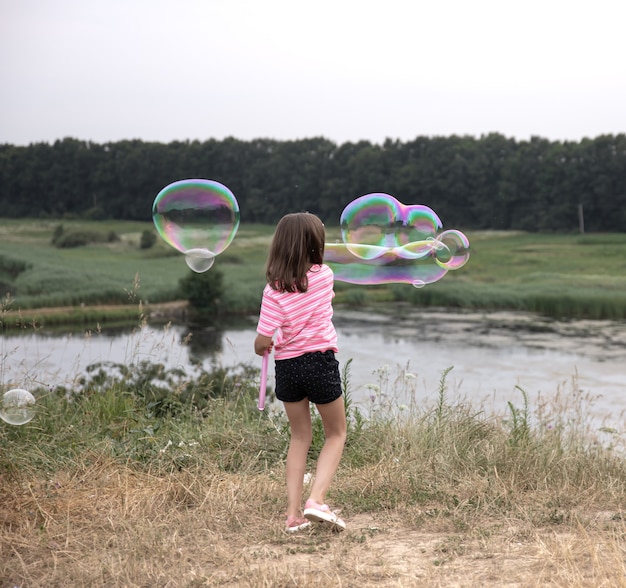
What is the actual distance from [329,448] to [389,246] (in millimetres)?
2860

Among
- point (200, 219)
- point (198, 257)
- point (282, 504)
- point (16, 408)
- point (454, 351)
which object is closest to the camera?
point (282, 504)

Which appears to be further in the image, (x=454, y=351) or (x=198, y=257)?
(x=454, y=351)

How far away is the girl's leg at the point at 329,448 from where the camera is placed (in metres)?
3.67

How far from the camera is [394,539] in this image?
3.66 meters

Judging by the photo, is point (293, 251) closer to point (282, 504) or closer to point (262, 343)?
point (262, 343)

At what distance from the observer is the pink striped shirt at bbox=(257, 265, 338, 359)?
367cm

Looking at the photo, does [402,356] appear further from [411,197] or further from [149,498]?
[411,197]

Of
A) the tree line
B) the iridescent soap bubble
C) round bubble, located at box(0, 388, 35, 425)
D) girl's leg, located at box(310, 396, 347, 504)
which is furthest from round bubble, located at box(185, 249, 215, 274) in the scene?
the tree line

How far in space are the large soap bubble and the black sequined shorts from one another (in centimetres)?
224

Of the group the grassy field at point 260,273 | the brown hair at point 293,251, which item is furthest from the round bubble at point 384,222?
the grassy field at point 260,273

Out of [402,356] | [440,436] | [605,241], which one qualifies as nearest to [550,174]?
[605,241]

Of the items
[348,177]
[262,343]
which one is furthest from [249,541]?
[348,177]

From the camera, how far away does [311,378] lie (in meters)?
3.65

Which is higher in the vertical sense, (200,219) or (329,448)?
(200,219)
